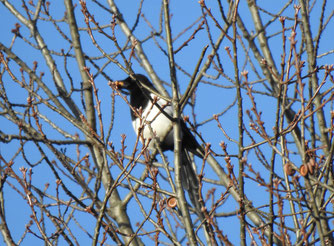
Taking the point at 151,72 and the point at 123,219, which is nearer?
the point at 123,219

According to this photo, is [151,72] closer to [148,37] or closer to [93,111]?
[148,37]

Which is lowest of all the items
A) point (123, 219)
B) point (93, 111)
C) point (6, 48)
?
point (123, 219)

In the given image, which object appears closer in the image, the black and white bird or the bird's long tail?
the bird's long tail

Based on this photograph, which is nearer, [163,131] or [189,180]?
[189,180]

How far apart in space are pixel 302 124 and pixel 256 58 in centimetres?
258

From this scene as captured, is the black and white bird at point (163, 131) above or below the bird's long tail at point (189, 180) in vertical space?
above

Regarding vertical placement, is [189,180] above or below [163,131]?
below

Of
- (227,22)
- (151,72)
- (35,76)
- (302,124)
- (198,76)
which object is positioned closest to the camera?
(302,124)

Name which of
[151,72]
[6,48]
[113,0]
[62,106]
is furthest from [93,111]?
[113,0]

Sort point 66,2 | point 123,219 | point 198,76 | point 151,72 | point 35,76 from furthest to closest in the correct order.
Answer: point 151,72 < point 66,2 < point 35,76 < point 123,219 < point 198,76

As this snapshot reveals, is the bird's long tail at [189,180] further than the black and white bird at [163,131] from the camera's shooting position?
No

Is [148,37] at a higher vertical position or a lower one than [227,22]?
higher

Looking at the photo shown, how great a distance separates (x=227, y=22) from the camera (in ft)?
9.08

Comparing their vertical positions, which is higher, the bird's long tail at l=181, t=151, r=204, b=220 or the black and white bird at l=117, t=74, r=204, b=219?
the black and white bird at l=117, t=74, r=204, b=219
